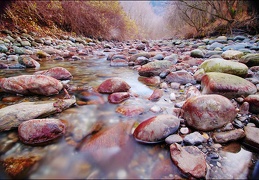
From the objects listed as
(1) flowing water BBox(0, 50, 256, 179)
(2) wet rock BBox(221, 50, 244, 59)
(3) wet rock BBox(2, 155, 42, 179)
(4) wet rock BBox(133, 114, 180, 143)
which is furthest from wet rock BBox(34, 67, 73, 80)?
(2) wet rock BBox(221, 50, 244, 59)

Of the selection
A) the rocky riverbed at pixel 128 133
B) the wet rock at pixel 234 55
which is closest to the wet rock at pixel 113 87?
the rocky riverbed at pixel 128 133

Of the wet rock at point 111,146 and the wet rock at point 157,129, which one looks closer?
the wet rock at point 111,146

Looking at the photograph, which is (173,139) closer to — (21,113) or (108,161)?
(108,161)

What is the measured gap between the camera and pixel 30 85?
1925 millimetres

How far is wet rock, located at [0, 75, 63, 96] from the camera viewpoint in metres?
1.93

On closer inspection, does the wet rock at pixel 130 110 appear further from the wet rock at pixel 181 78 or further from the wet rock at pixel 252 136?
the wet rock at pixel 181 78

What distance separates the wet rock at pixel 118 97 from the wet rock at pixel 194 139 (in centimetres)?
92

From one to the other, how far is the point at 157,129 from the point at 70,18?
9970 mm

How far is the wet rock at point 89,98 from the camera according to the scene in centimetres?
194

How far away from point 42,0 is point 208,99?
9.79 metres

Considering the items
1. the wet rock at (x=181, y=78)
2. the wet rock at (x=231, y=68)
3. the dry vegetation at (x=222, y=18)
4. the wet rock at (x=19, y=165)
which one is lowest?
the wet rock at (x=19, y=165)

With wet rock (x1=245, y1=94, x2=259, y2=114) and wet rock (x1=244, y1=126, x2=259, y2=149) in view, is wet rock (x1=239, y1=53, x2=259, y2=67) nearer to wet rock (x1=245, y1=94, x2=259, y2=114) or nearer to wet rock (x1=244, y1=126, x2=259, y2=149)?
wet rock (x1=245, y1=94, x2=259, y2=114)

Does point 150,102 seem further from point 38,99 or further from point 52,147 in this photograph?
point 38,99

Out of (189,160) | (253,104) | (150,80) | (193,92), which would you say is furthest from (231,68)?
(189,160)
